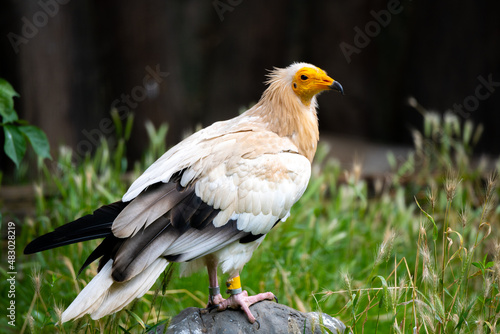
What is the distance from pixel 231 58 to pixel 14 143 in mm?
5273

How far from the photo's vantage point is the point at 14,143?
10.1 ft

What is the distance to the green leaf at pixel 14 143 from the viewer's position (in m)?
3.04

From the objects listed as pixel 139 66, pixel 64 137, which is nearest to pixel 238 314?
pixel 64 137

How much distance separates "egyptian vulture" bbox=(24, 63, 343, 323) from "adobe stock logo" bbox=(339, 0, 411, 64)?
5.44 meters

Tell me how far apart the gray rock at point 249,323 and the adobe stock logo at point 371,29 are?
20.5 ft

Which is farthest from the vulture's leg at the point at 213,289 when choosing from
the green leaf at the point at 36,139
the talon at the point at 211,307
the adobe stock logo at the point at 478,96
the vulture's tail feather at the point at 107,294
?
the adobe stock logo at the point at 478,96

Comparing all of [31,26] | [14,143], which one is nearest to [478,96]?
[31,26]

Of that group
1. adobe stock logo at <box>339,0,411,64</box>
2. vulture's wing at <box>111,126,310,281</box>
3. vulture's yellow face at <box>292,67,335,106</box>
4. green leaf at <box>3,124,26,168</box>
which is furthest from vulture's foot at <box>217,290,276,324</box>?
adobe stock logo at <box>339,0,411,64</box>

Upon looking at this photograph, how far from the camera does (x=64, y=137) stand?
5895 mm

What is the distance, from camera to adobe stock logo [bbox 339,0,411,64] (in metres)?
8.18

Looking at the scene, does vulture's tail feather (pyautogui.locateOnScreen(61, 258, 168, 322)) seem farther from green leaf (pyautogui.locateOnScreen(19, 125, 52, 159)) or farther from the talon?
green leaf (pyautogui.locateOnScreen(19, 125, 52, 159))

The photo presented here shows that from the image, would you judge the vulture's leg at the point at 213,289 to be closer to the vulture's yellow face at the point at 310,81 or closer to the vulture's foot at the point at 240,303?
the vulture's foot at the point at 240,303

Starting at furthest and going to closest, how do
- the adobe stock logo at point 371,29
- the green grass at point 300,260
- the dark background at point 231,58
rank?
the adobe stock logo at point 371,29 < the dark background at point 231,58 < the green grass at point 300,260

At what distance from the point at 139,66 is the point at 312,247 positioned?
121 inches
